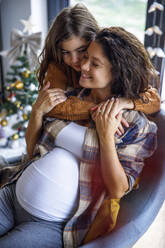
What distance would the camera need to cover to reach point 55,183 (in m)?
0.93

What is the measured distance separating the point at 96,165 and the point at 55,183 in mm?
172

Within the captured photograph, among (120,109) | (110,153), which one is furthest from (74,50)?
(110,153)

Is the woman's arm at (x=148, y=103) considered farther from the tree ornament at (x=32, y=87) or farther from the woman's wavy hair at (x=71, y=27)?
the tree ornament at (x=32, y=87)

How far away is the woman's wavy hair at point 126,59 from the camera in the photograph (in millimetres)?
897

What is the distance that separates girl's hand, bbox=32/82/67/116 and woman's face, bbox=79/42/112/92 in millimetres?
138

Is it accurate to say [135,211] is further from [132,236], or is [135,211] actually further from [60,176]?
[60,176]

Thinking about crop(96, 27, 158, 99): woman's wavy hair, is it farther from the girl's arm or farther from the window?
the window

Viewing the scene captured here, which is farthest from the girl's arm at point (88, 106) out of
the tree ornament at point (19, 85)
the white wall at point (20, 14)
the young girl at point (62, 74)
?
the white wall at point (20, 14)

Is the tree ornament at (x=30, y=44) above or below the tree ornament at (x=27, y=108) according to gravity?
above

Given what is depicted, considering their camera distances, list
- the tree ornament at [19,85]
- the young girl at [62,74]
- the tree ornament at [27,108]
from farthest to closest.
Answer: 1. the tree ornament at [27,108]
2. the tree ornament at [19,85]
3. the young girl at [62,74]

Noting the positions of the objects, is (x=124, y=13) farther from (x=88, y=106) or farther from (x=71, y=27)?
(x=88, y=106)

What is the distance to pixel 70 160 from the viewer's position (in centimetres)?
96

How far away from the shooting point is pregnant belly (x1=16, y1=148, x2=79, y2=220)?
925 millimetres

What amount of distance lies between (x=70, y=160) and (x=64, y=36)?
53 centimetres
